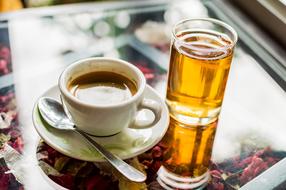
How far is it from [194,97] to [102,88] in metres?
0.14

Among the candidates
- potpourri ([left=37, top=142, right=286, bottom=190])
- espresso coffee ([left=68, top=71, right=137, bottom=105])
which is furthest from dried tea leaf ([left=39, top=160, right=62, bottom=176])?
espresso coffee ([left=68, top=71, right=137, bottom=105])

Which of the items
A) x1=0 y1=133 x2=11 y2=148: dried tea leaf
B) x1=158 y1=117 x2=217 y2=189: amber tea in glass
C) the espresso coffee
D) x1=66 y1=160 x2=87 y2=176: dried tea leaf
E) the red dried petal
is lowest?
x1=158 y1=117 x2=217 y2=189: amber tea in glass

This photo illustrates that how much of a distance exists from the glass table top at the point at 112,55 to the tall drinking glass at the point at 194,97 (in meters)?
0.03

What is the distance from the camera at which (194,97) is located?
2.21 ft

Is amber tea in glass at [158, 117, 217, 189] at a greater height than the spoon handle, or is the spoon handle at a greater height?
the spoon handle

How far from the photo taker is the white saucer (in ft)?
1.91

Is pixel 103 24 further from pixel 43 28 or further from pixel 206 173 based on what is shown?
pixel 206 173

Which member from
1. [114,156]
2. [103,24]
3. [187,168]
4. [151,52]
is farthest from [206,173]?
[103,24]

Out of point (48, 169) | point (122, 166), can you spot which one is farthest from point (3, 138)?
point (122, 166)

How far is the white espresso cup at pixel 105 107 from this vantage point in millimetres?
565

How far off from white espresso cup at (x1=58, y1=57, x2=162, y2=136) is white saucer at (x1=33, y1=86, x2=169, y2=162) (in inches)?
0.5

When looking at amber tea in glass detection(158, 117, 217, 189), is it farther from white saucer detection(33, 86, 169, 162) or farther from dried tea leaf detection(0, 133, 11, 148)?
dried tea leaf detection(0, 133, 11, 148)

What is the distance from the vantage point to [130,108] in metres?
0.58

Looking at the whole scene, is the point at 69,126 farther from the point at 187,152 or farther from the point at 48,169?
the point at 187,152
